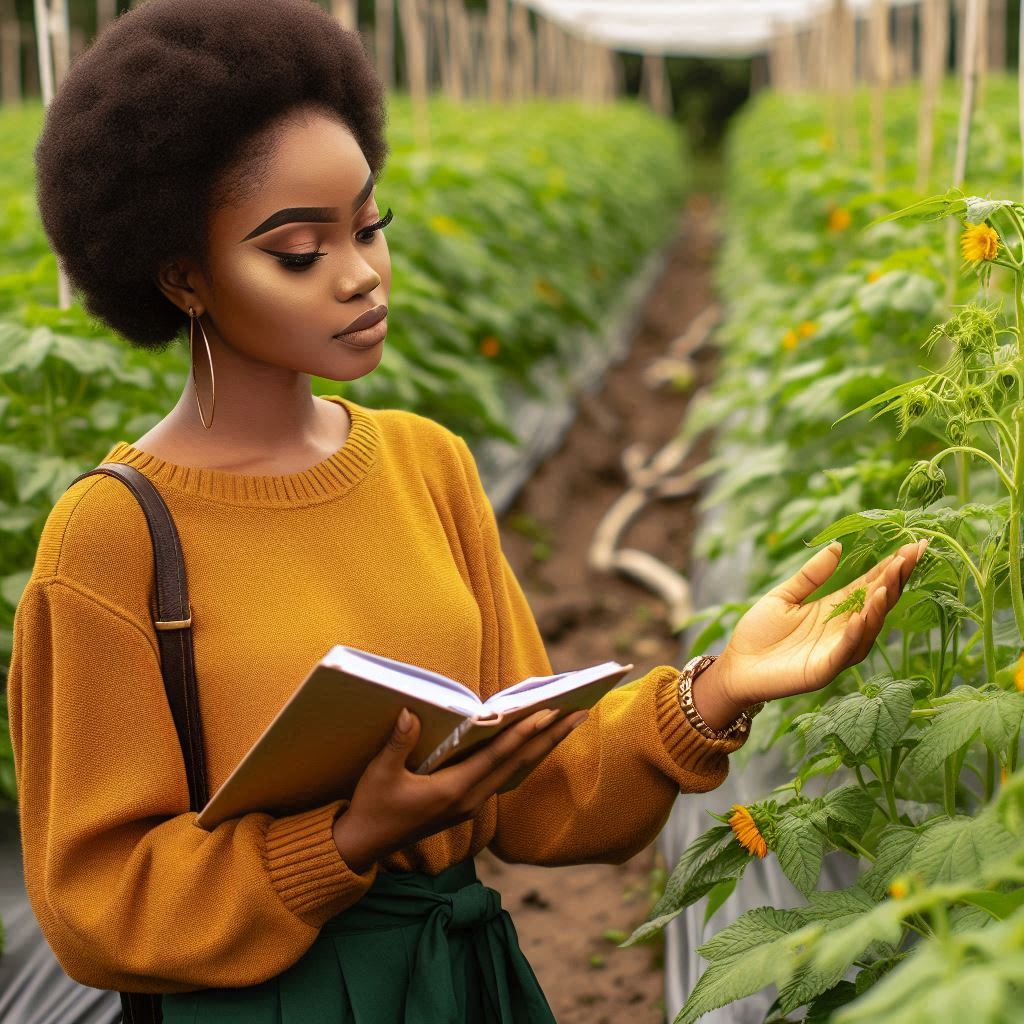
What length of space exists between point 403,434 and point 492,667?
0.29 metres

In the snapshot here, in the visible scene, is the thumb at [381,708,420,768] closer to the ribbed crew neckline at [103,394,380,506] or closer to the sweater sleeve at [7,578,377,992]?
the sweater sleeve at [7,578,377,992]

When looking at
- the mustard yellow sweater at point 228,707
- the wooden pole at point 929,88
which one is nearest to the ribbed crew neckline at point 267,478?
the mustard yellow sweater at point 228,707

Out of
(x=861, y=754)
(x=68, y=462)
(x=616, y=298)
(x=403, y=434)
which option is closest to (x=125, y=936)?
(x=403, y=434)

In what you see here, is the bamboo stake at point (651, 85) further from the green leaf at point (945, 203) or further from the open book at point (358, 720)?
the open book at point (358, 720)

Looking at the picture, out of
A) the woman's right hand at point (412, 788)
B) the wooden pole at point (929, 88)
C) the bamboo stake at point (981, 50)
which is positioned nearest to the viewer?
the woman's right hand at point (412, 788)

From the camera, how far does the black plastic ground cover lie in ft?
7.19

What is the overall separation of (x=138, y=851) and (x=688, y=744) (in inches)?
22.6

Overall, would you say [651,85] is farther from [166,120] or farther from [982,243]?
[166,120]

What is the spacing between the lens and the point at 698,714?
1464mm

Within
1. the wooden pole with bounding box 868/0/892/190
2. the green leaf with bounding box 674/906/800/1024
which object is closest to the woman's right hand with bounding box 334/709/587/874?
the green leaf with bounding box 674/906/800/1024

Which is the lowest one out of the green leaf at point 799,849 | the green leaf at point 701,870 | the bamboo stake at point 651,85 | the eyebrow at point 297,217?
the bamboo stake at point 651,85

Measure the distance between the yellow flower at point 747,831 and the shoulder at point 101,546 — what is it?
2.23 feet

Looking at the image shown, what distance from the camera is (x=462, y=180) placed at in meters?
5.08

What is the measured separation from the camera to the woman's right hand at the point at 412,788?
127 cm
